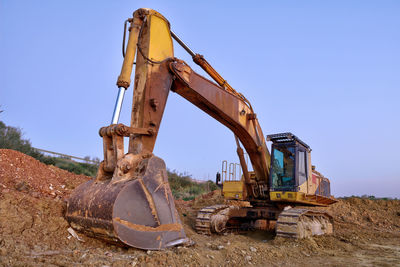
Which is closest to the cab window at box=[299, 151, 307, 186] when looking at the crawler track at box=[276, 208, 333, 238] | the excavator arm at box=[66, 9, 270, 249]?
the crawler track at box=[276, 208, 333, 238]

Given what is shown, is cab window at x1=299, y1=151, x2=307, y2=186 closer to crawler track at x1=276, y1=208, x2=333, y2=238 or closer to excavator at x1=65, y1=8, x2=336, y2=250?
→ excavator at x1=65, y1=8, x2=336, y2=250

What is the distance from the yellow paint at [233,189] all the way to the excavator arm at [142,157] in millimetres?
2632

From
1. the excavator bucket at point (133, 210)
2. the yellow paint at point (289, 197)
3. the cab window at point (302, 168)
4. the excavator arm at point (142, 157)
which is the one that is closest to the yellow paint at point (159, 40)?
the excavator arm at point (142, 157)

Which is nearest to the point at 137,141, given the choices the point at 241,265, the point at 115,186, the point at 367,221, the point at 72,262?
the point at 115,186

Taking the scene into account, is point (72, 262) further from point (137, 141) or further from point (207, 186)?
point (207, 186)

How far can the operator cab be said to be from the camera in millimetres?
7738

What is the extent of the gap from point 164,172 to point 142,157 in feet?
1.33

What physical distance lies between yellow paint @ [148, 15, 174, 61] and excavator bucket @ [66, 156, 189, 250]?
1.88 m

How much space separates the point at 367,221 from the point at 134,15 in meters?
13.1

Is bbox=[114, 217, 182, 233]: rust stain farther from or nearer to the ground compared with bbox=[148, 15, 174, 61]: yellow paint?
nearer to the ground

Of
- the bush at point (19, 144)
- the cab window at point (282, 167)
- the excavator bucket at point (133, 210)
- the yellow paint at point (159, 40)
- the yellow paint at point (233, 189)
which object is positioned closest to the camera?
the excavator bucket at point (133, 210)

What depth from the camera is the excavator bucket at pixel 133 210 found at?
4023mm

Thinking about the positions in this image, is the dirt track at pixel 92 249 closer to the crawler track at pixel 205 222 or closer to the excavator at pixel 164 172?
the excavator at pixel 164 172

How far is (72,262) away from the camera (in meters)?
3.59
